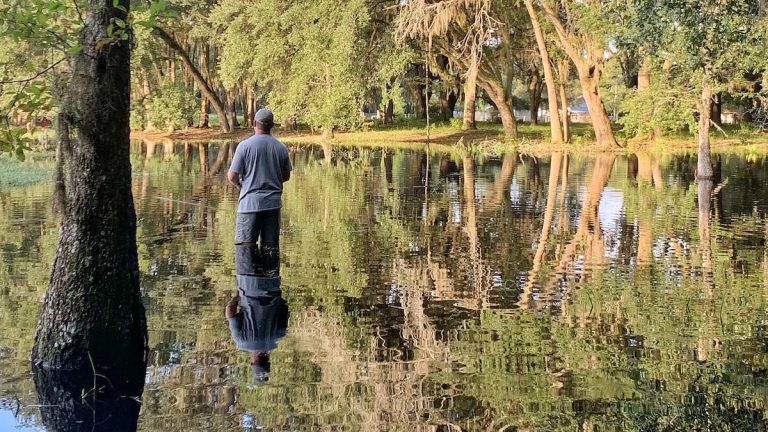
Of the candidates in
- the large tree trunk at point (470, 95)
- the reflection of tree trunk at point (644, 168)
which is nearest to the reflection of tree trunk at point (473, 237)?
the reflection of tree trunk at point (644, 168)

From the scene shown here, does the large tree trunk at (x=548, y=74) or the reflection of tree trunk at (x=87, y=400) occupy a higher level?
the large tree trunk at (x=548, y=74)

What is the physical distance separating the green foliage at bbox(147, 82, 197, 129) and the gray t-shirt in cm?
4248

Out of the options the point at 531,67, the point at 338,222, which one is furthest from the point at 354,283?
the point at 531,67

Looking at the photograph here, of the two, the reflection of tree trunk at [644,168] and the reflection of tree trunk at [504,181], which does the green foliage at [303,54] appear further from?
the reflection of tree trunk at [644,168]

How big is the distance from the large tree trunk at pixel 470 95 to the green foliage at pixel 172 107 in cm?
1759

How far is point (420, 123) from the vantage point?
5375 centimetres

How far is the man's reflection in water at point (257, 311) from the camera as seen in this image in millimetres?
6270

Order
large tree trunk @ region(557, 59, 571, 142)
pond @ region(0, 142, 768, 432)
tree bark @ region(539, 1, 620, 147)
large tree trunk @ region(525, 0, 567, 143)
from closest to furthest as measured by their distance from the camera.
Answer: pond @ region(0, 142, 768, 432)
tree bark @ region(539, 1, 620, 147)
large tree trunk @ region(525, 0, 567, 143)
large tree trunk @ region(557, 59, 571, 142)

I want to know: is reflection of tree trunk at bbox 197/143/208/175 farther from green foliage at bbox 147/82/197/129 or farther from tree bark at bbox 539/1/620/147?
green foliage at bbox 147/82/197/129

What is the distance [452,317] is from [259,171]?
330 centimetres

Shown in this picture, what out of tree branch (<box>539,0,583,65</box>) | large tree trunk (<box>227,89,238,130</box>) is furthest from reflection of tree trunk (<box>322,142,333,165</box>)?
large tree trunk (<box>227,89,238,130</box>)

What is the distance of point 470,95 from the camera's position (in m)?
42.1

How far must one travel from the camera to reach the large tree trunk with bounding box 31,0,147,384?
5457 mm

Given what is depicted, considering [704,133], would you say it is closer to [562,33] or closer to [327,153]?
[562,33]
